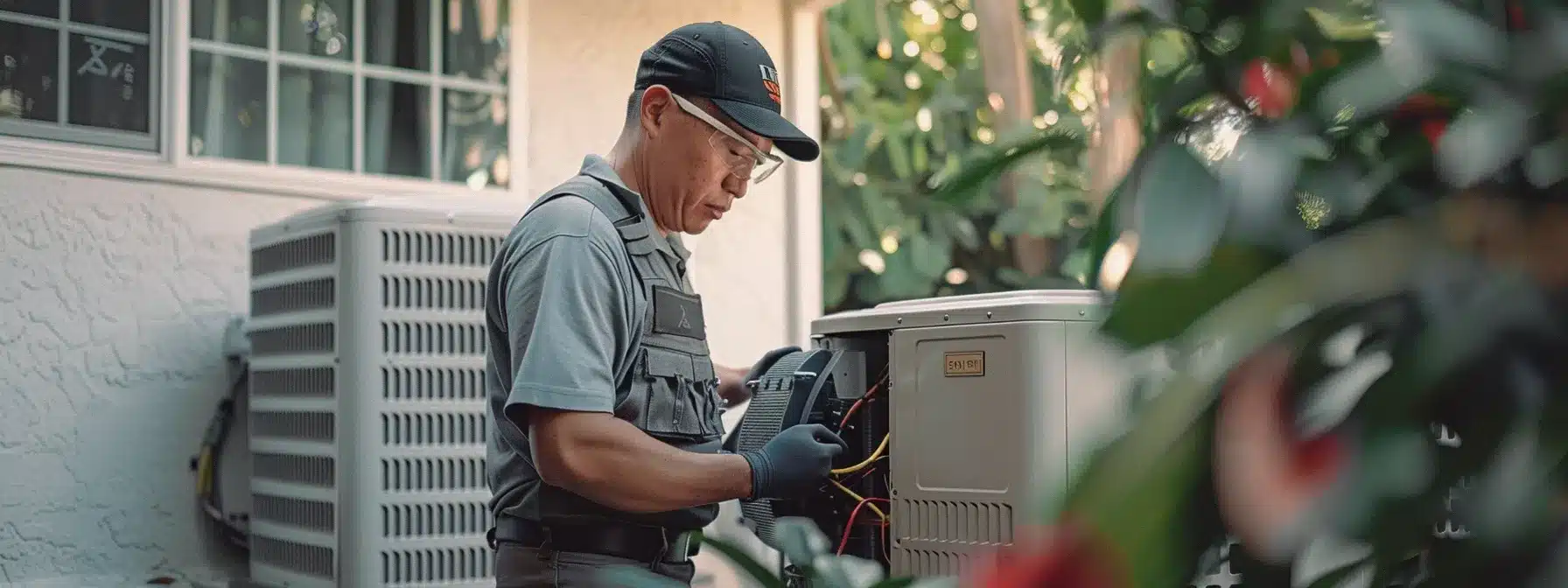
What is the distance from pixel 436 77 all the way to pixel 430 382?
50.1 inches

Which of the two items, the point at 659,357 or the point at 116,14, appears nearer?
the point at 659,357

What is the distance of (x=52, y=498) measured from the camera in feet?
11.3

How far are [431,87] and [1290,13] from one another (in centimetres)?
393

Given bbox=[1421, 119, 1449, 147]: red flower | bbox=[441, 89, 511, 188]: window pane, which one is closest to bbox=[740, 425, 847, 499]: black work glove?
bbox=[1421, 119, 1449, 147]: red flower

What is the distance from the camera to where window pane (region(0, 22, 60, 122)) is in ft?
11.4

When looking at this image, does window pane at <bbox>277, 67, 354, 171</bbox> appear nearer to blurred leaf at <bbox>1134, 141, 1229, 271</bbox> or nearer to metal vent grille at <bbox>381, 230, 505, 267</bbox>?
metal vent grille at <bbox>381, 230, 505, 267</bbox>

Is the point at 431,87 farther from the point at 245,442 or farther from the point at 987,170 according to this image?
the point at 987,170

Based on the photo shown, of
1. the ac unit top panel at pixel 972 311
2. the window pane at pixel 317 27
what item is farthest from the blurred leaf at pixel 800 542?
the window pane at pixel 317 27

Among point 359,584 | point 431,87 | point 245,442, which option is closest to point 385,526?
point 359,584

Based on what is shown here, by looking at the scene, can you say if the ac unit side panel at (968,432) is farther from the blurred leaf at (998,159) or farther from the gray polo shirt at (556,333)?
the blurred leaf at (998,159)

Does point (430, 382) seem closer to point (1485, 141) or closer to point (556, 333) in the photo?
point (556, 333)

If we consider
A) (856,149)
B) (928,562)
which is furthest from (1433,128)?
(856,149)

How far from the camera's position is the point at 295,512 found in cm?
329

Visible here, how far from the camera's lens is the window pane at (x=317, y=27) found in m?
3.91
